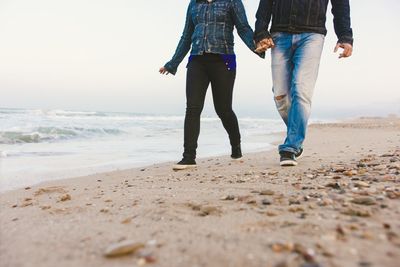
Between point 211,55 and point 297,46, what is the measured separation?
969mm

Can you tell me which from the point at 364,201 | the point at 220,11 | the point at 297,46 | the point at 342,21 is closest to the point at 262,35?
the point at 297,46

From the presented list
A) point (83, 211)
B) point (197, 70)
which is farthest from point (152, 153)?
→ point (83, 211)

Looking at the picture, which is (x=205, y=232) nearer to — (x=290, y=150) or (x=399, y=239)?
(x=399, y=239)

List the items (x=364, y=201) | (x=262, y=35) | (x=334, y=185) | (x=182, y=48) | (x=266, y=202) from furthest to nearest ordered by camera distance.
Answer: (x=182, y=48) < (x=262, y=35) < (x=334, y=185) < (x=266, y=202) < (x=364, y=201)

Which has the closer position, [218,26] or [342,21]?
[342,21]

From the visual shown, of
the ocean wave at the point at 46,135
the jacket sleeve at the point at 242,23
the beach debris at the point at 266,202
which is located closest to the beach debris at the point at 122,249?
the beach debris at the point at 266,202

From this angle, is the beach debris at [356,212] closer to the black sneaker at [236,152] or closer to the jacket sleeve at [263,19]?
the jacket sleeve at [263,19]

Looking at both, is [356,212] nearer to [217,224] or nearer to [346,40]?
[217,224]

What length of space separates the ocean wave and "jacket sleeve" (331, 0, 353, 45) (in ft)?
22.7

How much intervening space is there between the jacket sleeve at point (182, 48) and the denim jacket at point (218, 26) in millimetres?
166

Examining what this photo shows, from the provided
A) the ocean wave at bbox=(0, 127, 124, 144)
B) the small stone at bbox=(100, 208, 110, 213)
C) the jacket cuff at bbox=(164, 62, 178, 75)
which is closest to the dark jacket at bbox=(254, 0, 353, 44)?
the jacket cuff at bbox=(164, 62, 178, 75)

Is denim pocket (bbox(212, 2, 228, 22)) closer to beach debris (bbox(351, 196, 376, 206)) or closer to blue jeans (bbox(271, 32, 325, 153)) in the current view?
blue jeans (bbox(271, 32, 325, 153))

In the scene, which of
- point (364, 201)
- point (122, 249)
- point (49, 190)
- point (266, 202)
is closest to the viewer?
point (122, 249)

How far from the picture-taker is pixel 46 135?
370 inches
